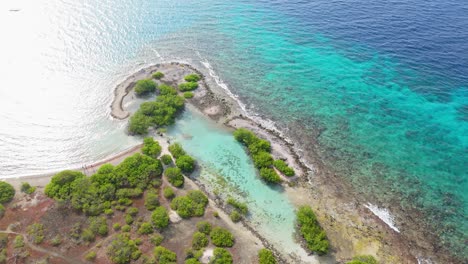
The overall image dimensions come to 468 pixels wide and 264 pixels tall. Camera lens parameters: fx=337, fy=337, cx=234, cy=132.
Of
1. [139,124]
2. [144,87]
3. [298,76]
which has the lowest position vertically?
[298,76]

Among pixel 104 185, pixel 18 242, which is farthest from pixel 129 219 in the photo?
pixel 18 242

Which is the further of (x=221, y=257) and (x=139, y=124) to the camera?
(x=139, y=124)

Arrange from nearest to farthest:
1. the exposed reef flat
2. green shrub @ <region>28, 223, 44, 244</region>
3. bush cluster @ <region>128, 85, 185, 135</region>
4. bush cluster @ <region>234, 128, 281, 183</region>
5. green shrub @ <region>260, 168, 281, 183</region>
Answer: green shrub @ <region>28, 223, 44, 244</region> → the exposed reef flat → green shrub @ <region>260, 168, 281, 183</region> → bush cluster @ <region>234, 128, 281, 183</region> → bush cluster @ <region>128, 85, 185, 135</region>

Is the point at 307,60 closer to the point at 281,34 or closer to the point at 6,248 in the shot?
the point at 281,34

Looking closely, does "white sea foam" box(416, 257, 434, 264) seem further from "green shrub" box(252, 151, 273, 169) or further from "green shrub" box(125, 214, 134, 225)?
"green shrub" box(125, 214, 134, 225)

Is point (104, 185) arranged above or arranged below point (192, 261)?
above

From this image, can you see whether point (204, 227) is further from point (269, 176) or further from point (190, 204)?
point (269, 176)

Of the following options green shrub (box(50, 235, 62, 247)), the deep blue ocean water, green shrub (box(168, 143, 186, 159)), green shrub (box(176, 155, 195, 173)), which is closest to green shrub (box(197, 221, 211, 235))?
green shrub (box(176, 155, 195, 173))
